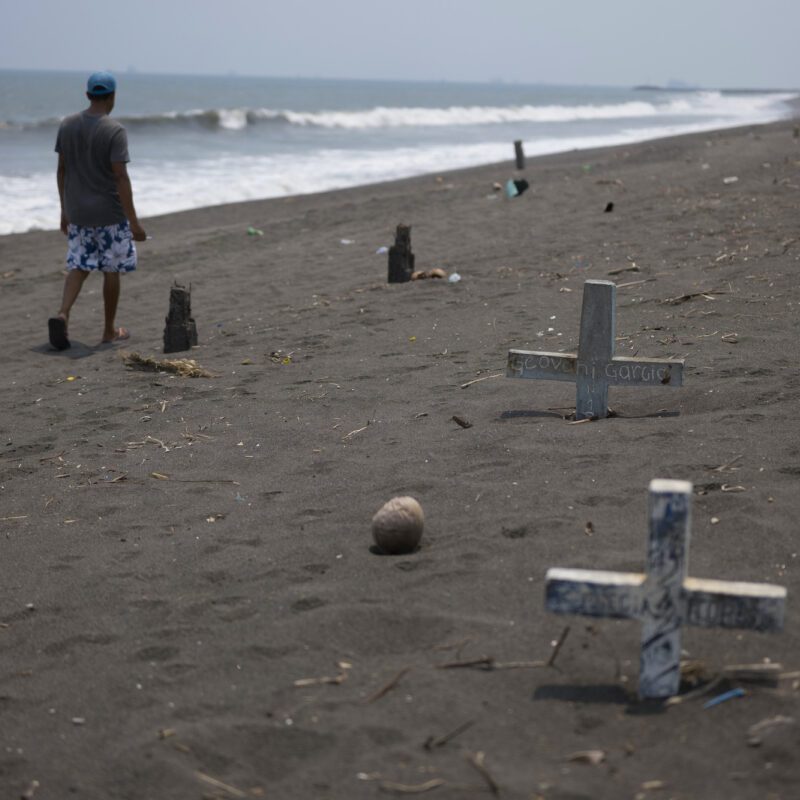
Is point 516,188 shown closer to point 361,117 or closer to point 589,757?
point 589,757

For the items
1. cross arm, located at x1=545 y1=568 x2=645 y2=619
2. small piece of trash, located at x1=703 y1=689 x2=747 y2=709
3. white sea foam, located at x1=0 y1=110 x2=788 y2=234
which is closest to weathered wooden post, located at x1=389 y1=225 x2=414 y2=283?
cross arm, located at x1=545 y1=568 x2=645 y2=619

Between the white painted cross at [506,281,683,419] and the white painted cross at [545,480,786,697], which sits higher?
the white painted cross at [506,281,683,419]

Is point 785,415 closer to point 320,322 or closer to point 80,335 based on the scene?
point 320,322

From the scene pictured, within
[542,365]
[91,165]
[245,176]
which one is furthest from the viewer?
[245,176]

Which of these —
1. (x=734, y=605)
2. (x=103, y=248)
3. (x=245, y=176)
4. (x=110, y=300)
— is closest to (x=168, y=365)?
(x=110, y=300)

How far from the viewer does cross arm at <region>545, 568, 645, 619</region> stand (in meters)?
2.90

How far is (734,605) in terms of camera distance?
2836 millimetres

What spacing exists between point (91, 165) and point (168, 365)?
6.25 ft

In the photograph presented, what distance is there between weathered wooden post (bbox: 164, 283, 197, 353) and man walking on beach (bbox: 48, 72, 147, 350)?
1.78ft

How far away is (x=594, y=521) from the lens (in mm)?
4020

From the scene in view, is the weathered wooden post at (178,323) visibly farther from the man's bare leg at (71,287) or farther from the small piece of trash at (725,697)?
the small piece of trash at (725,697)

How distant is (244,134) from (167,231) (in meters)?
24.1

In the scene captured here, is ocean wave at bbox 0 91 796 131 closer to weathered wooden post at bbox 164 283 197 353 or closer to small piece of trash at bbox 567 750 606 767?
weathered wooden post at bbox 164 283 197 353

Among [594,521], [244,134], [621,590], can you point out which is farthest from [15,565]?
[244,134]
